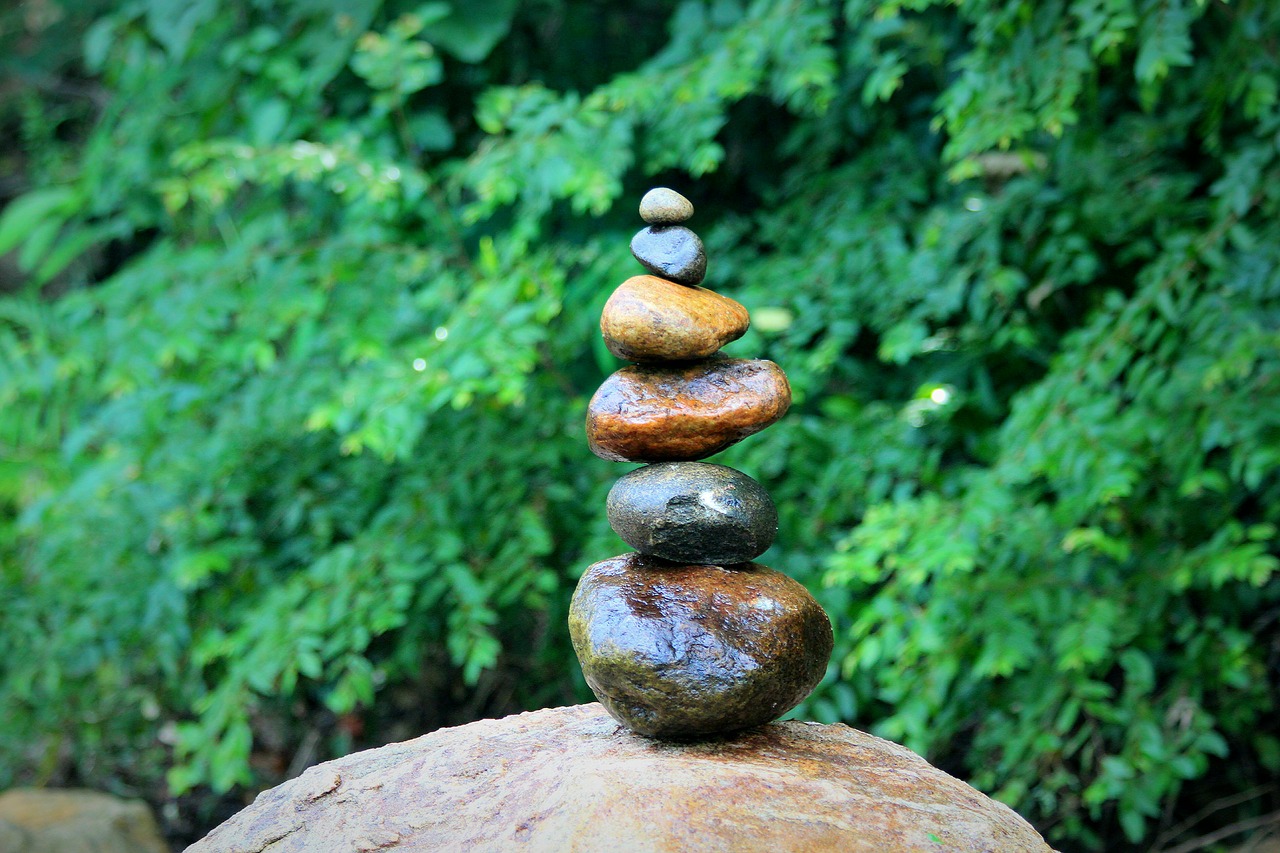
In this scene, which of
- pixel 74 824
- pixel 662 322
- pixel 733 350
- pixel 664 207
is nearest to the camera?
pixel 662 322

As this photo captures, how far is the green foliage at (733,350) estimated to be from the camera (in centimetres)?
445

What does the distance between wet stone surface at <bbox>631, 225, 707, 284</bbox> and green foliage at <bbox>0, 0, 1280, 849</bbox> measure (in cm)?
146

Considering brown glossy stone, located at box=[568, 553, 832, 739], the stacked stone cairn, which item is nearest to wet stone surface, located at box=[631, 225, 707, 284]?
the stacked stone cairn

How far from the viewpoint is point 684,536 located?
317cm

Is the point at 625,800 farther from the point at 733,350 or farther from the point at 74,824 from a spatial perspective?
the point at 74,824

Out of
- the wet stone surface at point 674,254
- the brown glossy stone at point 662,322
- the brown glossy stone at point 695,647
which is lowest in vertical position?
the brown glossy stone at point 695,647

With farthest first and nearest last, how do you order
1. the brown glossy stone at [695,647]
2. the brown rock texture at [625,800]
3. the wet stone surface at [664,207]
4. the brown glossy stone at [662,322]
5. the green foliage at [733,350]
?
the green foliage at [733,350], the wet stone surface at [664,207], the brown glossy stone at [662,322], the brown glossy stone at [695,647], the brown rock texture at [625,800]

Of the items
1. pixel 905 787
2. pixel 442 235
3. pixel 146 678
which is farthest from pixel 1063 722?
pixel 146 678

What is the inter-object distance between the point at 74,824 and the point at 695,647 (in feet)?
14.0

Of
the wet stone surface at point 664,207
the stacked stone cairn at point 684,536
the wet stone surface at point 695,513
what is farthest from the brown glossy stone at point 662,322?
the wet stone surface at point 695,513

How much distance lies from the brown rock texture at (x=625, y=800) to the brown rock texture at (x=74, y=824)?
2938 mm

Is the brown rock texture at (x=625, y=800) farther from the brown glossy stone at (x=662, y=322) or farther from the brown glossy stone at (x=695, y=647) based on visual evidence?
the brown glossy stone at (x=662, y=322)

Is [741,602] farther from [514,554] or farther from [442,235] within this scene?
[442,235]

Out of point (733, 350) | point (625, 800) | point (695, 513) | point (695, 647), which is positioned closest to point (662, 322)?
point (695, 513)
